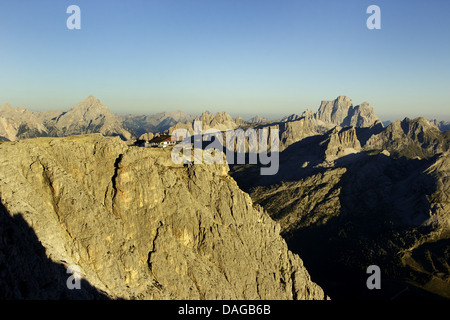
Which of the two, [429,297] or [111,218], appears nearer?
[111,218]

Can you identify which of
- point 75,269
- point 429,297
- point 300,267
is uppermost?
point 75,269

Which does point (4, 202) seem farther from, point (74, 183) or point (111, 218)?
point (111, 218)

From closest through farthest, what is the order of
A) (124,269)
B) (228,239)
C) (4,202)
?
(4,202), (124,269), (228,239)

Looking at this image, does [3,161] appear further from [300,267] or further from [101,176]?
[300,267]

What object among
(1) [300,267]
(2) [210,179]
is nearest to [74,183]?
(2) [210,179]

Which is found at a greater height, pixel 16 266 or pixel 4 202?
pixel 4 202
